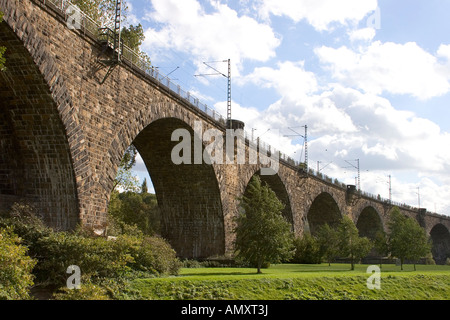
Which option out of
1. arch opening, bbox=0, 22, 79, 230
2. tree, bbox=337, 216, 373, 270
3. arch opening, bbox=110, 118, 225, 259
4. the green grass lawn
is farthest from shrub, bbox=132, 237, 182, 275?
tree, bbox=337, 216, 373, 270

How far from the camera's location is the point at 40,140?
17.1 metres

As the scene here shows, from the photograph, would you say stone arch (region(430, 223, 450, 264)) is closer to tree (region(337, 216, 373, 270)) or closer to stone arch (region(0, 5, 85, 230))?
tree (region(337, 216, 373, 270))

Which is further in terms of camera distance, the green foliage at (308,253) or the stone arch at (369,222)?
the stone arch at (369,222)

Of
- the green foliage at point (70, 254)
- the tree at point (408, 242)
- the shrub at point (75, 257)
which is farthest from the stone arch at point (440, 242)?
the shrub at point (75, 257)

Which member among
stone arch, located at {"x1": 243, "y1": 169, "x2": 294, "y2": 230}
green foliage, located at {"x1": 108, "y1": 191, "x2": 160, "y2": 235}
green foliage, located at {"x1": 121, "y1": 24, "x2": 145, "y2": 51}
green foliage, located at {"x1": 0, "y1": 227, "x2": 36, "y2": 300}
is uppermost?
green foliage, located at {"x1": 121, "y1": 24, "x2": 145, "y2": 51}

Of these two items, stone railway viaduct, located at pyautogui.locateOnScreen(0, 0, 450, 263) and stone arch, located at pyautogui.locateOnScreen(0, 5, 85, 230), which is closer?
stone railway viaduct, located at pyautogui.locateOnScreen(0, 0, 450, 263)

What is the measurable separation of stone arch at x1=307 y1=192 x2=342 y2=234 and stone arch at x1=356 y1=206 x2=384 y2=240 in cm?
1355

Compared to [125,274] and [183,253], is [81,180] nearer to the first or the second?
[125,274]

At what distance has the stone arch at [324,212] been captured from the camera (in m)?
57.6

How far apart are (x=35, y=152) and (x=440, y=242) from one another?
335ft

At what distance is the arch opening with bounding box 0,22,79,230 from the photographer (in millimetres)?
16234

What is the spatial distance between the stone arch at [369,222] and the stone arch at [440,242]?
32.4 m

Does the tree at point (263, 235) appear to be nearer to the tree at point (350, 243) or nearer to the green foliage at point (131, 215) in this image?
the green foliage at point (131, 215)
